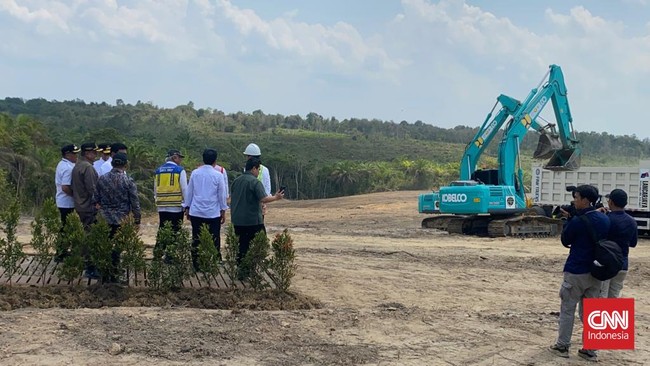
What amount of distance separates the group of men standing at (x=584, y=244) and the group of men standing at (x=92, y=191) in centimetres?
477

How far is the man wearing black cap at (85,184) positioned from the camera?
328 inches

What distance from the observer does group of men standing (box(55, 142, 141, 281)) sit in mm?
8031

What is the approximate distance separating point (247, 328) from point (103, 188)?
109 inches

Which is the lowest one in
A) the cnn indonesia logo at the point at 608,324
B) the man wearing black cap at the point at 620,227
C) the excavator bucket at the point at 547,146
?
the cnn indonesia logo at the point at 608,324

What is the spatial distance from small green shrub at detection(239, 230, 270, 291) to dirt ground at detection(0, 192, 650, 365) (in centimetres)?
63

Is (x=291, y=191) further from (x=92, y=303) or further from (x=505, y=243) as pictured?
(x=92, y=303)

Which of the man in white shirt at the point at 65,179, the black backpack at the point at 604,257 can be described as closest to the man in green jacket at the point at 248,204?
the man in white shirt at the point at 65,179

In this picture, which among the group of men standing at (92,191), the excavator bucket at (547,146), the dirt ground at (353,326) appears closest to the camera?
the dirt ground at (353,326)

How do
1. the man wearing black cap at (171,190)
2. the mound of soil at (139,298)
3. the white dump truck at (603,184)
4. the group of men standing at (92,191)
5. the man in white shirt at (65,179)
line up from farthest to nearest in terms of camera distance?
the white dump truck at (603,184)
the man wearing black cap at (171,190)
the man in white shirt at (65,179)
the group of men standing at (92,191)
the mound of soil at (139,298)

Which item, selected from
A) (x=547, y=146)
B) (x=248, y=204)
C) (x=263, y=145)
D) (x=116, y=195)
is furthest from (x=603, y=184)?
(x=263, y=145)

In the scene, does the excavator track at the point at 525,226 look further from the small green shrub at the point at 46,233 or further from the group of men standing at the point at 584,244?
the small green shrub at the point at 46,233

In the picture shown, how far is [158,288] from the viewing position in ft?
24.9

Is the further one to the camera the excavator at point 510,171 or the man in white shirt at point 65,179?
the excavator at point 510,171

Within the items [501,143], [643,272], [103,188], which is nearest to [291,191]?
[501,143]
